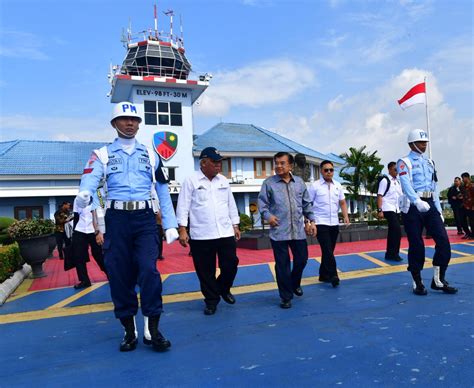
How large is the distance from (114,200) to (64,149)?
26.1 meters

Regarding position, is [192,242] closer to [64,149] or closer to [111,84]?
[111,84]

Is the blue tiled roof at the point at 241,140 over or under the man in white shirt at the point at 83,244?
over

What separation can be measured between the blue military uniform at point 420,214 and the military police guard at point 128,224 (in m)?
2.88

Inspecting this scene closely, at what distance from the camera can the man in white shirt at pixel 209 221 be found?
4.35m

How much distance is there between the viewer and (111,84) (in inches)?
970

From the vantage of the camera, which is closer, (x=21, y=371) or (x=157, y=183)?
(x=21, y=371)

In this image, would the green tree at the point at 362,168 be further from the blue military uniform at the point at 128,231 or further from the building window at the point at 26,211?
the blue military uniform at the point at 128,231

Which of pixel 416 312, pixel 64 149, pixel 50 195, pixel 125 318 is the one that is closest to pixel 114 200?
pixel 125 318

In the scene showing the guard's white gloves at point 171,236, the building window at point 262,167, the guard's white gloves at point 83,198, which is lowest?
the guard's white gloves at point 171,236

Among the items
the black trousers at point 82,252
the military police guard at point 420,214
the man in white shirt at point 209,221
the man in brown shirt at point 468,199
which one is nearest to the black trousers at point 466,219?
the man in brown shirt at point 468,199

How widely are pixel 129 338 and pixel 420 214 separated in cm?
353

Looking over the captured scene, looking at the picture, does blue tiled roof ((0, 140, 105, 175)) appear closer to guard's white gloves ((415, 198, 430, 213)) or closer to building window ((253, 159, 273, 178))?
building window ((253, 159, 273, 178))

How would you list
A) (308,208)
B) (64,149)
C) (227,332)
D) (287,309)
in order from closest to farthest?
(227,332)
(287,309)
(308,208)
(64,149)

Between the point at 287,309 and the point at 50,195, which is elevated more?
the point at 50,195
